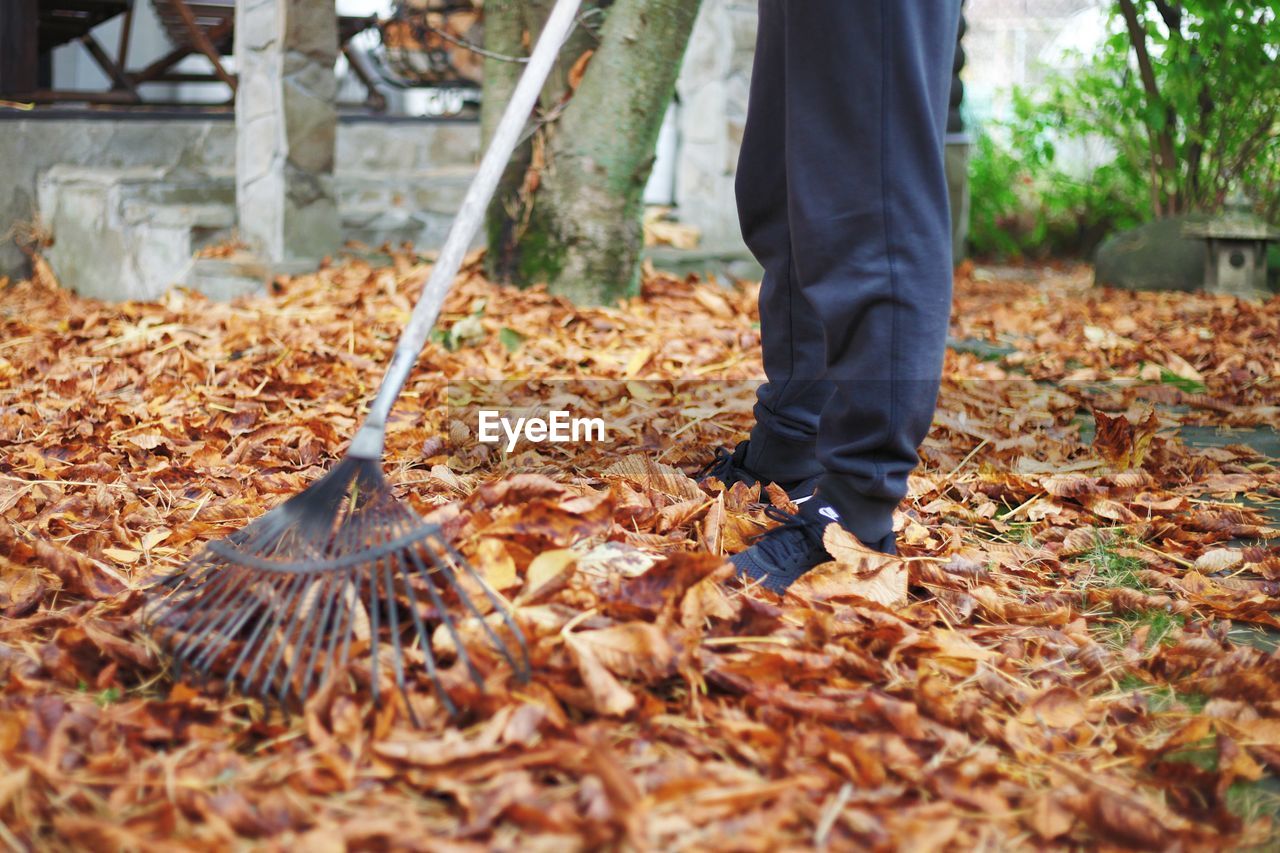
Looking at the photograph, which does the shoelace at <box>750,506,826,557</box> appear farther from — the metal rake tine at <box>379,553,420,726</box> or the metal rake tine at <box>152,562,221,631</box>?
the metal rake tine at <box>152,562,221,631</box>

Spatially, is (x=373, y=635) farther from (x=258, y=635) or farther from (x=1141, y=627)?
(x=1141, y=627)

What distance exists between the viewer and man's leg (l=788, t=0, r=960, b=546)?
1.49 m

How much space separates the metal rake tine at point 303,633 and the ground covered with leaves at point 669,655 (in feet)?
0.12

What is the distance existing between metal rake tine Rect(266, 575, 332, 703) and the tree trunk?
2.46 m

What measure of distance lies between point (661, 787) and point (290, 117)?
3714 mm

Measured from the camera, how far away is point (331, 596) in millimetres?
1312

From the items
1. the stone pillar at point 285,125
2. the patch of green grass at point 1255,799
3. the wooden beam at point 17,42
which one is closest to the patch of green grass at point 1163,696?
the patch of green grass at point 1255,799

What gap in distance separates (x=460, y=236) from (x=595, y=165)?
83.3 inches

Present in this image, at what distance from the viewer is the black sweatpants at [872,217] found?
1494 millimetres

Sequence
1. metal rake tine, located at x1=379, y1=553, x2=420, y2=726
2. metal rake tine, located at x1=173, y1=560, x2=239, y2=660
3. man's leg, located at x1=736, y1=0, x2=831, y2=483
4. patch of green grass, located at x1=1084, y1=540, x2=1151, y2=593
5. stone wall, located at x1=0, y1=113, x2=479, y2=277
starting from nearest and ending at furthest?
metal rake tine, located at x1=379, y1=553, x2=420, y2=726, metal rake tine, located at x1=173, y1=560, x2=239, y2=660, patch of green grass, located at x1=1084, y1=540, x2=1151, y2=593, man's leg, located at x1=736, y1=0, x2=831, y2=483, stone wall, located at x1=0, y1=113, x2=479, y2=277

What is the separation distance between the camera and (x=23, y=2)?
17.7 feet

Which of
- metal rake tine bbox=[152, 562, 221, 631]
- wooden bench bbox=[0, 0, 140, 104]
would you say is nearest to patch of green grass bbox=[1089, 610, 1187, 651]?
metal rake tine bbox=[152, 562, 221, 631]

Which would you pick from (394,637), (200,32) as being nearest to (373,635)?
(394,637)

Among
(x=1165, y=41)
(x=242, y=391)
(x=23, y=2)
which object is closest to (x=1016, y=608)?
(x=242, y=391)
